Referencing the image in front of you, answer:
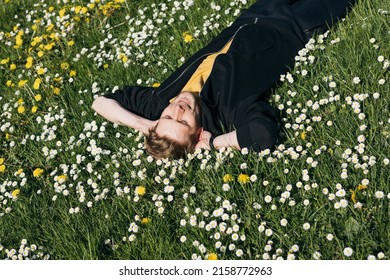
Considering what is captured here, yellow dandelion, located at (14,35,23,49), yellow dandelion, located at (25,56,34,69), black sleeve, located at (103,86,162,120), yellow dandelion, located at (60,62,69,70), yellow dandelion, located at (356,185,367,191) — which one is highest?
yellow dandelion, located at (14,35,23,49)

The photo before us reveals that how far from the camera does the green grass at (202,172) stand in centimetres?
352

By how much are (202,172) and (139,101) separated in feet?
3.80

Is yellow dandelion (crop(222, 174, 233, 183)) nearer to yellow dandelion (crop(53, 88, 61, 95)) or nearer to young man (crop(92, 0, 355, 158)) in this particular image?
young man (crop(92, 0, 355, 158))

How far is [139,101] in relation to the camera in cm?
495

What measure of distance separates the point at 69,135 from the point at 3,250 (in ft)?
4.08

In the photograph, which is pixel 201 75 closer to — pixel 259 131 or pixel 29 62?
A: pixel 259 131

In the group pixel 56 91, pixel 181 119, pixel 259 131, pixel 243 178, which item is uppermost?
pixel 56 91

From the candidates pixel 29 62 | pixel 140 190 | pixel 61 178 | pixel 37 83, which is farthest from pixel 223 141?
pixel 29 62

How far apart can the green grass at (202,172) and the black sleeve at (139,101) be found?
214 millimetres

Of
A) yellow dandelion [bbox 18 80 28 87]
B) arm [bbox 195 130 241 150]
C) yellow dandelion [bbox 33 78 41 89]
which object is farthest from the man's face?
yellow dandelion [bbox 18 80 28 87]

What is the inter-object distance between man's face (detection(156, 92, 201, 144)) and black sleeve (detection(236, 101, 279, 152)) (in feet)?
1.20

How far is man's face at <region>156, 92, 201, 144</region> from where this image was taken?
4285 millimetres

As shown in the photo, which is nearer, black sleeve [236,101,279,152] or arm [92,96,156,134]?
black sleeve [236,101,279,152]

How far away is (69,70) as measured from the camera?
5859 mm
